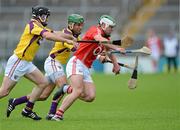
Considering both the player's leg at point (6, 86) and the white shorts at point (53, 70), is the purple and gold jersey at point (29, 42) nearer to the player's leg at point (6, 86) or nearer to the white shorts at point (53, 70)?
the player's leg at point (6, 86)

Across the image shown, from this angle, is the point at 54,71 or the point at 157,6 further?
the point at 157,6

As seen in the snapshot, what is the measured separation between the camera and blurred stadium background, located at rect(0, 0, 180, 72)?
39000mm

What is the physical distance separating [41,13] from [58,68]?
5.11 feet

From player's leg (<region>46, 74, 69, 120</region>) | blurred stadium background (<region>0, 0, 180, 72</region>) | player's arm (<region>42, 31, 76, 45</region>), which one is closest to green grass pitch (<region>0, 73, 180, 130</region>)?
player's leg (<region>46, 74, 69, 120</region>)

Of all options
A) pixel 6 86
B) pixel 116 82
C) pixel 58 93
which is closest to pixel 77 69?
pixel 58 93

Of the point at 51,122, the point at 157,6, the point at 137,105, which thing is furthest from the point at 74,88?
the point at 157,6

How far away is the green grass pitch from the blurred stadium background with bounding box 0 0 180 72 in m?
8.30

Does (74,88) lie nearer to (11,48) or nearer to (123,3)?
(11,48)

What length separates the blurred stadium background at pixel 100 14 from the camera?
1535 inches

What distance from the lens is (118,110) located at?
18594 millimetres

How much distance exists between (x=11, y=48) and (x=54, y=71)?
22628mm

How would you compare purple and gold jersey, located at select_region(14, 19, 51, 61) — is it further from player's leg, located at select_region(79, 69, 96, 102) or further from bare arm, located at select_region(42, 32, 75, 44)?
player's leg, located at select_region(79, 69, 96, 102)

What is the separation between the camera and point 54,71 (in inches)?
639

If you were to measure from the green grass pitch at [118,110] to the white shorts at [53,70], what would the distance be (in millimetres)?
964
